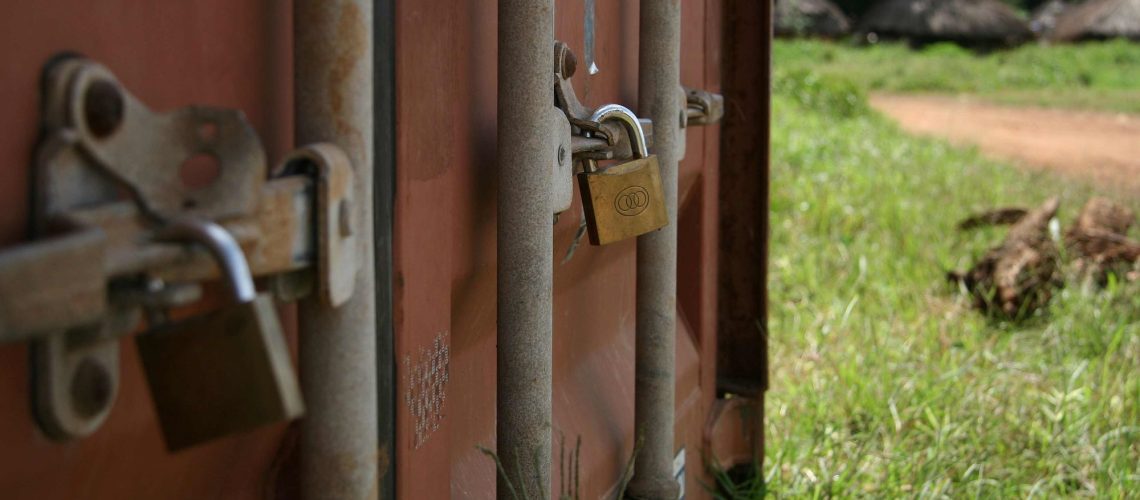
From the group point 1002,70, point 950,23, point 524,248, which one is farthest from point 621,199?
point 950,23

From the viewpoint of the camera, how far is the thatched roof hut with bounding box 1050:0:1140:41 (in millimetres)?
24234

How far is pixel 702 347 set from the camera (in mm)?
1869

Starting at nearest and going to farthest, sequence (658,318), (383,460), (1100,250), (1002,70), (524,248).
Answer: (383,460)
(524,248)
(658,318)
(1100,250)
(1002,70)

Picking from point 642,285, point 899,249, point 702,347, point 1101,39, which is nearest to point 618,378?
point 642,285

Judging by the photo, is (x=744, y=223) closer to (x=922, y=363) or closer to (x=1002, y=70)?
(x=922, y=363)

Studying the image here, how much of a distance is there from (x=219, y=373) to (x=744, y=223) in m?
1.51

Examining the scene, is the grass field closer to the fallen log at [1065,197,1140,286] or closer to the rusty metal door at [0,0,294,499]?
the fallen log at [1065,197,1140,286]

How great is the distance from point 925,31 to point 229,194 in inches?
1074

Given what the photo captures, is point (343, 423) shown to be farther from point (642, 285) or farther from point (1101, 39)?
point (1101, 39)

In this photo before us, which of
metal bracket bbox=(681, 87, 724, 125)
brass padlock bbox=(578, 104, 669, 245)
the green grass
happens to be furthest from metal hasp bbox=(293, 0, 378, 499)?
the green grass

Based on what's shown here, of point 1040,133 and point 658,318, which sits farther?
point 1040,133

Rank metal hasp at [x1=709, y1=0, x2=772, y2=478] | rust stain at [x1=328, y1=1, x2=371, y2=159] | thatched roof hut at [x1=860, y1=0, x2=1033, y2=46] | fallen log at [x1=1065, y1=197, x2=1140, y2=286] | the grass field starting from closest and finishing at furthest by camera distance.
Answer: rust stain at [x1=328, y1=1, x2=371, y2=159]
metal hasp at [x1=709, y1=0, x2=772, y2=478]
the grass field
fallen log at [x1=1065, y1=197, x2=1140, y2=286]
thatched roof hut at [x1=860, y1=0, x2=1033, y2=46]

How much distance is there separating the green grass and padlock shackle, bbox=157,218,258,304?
576 inches

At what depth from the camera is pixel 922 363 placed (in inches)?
126
